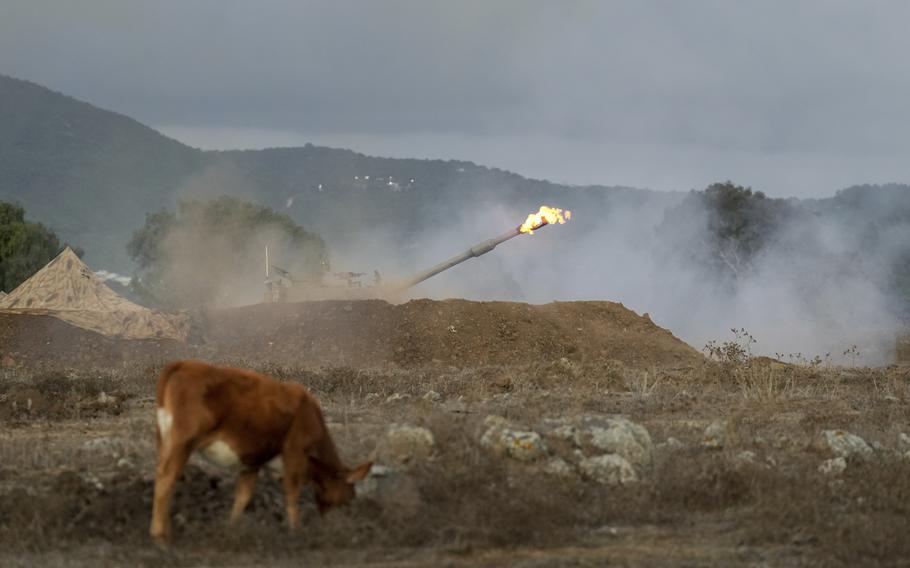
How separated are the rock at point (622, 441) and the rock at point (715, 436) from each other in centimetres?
102

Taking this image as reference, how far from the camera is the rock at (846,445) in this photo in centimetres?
1170

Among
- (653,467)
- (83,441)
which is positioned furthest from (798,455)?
(83,441)

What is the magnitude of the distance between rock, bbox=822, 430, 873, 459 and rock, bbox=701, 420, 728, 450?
3.27 ft

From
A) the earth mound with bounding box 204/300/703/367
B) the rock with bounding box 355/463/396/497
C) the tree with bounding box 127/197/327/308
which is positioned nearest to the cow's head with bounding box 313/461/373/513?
the rock with bounding box 355/463/396/497

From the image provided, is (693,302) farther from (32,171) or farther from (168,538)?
(32,171)

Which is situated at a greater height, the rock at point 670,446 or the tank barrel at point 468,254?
the tank barrel at point 468,254

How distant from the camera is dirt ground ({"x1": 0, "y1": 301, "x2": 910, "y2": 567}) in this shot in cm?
841

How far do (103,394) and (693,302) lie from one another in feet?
121

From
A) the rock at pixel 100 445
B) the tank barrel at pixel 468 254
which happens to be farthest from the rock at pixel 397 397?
the tank barrel at pixel 468 254

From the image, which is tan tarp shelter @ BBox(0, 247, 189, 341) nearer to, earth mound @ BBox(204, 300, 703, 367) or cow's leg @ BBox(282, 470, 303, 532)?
earth mound @ BBox(204, 300, 703, 367)

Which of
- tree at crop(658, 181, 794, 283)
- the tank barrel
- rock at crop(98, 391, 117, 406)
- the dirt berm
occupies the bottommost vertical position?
rock at crop(98, 391, 117, 406)

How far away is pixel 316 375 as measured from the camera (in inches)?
769

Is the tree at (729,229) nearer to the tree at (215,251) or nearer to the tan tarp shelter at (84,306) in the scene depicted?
the tree at (215,251)

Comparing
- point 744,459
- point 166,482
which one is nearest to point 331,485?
point 166,482
